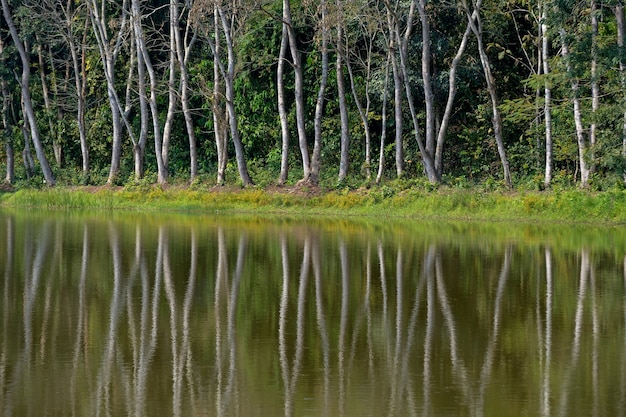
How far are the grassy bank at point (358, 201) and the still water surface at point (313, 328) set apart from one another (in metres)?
6.45

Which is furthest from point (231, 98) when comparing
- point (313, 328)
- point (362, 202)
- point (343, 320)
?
point (313, 328)

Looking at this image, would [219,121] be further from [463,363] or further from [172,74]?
[463,363]

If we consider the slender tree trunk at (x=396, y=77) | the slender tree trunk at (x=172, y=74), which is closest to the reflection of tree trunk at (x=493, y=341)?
the slender tree trunk at (x=396, y=77)

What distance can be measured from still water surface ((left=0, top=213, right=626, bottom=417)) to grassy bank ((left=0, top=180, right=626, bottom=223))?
6.45m

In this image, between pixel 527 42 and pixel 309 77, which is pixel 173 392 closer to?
pixel 527 42

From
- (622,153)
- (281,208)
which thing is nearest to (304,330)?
(622,153)

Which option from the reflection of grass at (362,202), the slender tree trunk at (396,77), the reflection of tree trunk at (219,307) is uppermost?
the slender tree trunk at (396,77)

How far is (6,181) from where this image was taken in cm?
5156

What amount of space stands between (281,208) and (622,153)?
1198cm

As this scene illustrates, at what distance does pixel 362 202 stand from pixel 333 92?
974 cm

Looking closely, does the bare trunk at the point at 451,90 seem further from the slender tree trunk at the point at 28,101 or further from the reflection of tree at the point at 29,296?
the slender tree trunk at the point at 28,101

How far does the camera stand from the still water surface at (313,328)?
33.9 feet

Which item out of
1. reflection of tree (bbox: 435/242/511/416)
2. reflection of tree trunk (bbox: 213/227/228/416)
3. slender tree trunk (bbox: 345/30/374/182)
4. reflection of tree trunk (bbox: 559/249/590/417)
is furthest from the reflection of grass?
reflection of tree (bbox: 435/242/511/416)

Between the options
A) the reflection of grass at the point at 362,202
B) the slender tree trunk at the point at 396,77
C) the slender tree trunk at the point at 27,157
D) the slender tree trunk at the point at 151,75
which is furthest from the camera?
the slender tree trunk at the point at 27,157
